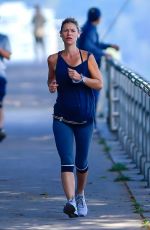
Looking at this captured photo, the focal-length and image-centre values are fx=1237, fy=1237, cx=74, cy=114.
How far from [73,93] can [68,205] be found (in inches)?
38.9

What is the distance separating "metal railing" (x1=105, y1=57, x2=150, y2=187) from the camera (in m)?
13.7

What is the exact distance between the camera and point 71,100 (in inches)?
427

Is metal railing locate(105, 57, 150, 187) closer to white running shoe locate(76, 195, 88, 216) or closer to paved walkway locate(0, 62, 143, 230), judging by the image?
paved walkway locate(0, 62, 143, 230)

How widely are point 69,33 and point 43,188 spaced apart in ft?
8.89

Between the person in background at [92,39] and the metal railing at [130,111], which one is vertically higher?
the person in background at [92,39]

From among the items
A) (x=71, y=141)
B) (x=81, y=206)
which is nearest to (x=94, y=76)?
(x=71, y=141)

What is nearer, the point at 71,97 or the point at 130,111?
the point at 71,97

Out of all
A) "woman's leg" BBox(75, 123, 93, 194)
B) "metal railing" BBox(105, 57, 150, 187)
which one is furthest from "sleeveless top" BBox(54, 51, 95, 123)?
"metal railing" BBox(105, 57, 150, 187)

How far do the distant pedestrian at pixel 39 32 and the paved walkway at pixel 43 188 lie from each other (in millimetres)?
19157

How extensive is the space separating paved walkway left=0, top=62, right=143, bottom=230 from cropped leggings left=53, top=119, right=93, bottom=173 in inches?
18.6

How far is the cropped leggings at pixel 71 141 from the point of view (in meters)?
10.8

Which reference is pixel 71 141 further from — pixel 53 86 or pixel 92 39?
pixel 92 39

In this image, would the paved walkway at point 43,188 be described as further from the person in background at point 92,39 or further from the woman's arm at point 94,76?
the person in background at point 92,39

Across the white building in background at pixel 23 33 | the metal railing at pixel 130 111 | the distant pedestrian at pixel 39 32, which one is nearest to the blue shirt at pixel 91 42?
the metal railing at pixel 130 111
